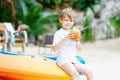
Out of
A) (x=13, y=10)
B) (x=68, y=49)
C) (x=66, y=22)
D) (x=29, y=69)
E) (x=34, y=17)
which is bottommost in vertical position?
(x=34, y=17)

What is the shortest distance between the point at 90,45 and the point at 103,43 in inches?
27.5

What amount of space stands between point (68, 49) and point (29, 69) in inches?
21.7

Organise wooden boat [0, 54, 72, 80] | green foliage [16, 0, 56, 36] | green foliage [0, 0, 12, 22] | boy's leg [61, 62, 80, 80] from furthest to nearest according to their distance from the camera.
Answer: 1. green foliage [0, 0, 12, 22]
2. green foliage [16, 0, 56, 36]
3. wooden boat [0, 54, 72, 80]
4. boy's leg [61, 62, 80, 80]

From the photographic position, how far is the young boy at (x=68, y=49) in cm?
546

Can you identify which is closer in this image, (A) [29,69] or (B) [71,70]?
(B) [71,70]

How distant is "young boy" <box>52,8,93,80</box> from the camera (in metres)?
5.46

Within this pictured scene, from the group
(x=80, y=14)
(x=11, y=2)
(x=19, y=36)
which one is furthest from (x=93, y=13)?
(x=19, y=36)

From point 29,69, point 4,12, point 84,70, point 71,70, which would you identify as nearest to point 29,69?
point 29,69

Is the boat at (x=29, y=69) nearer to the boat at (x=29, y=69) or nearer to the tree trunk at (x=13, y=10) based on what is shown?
the boat at (x=29, y=69)

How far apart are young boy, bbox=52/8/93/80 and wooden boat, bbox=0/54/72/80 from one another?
A: 0.11 m

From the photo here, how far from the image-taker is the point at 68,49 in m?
5.56

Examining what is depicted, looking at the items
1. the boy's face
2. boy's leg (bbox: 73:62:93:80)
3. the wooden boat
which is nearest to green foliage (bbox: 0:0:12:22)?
the wooden boat

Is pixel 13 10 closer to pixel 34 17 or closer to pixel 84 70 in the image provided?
pixel 34 17

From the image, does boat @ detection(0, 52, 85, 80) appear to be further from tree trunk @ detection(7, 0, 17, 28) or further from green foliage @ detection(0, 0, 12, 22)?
green foliage @ detection(0, 0, 12, 22)
